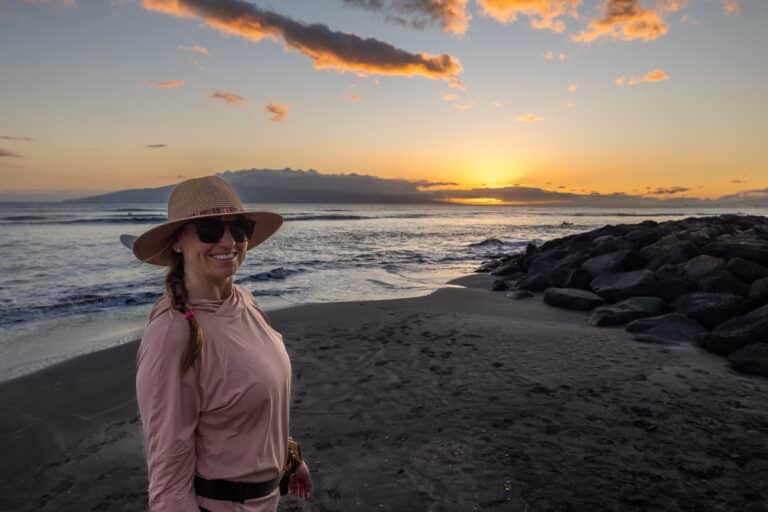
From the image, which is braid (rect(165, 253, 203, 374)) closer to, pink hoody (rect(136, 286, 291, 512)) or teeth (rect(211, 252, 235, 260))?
pink hoody (rect(136, 286, 291, 512))

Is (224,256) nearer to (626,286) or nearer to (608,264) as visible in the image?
(626,286)

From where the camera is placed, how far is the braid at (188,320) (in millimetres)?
1667

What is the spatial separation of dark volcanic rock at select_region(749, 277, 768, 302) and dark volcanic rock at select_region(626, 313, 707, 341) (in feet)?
3.91

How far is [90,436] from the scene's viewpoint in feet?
17.4

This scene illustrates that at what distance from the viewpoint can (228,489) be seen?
1.87m

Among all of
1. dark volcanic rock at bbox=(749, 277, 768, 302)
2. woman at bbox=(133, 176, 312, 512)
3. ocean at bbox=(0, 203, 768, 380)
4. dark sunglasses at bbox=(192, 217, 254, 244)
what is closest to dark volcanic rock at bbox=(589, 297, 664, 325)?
dark volcanic rock at bbox=(749, 277, 768, 302)

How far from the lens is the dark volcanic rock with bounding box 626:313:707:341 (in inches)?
321

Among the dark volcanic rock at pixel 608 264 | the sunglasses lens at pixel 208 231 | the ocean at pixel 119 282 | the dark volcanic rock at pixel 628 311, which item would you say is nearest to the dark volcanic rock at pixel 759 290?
the dark volcanic rock at pixel 628 311

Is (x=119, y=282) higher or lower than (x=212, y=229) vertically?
lower

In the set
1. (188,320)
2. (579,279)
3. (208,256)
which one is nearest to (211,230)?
(208,256)

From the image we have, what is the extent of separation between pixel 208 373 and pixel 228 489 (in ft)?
1.60

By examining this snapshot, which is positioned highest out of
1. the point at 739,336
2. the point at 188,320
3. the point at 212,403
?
the point at 188,320

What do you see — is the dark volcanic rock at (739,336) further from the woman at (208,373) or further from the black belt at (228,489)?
the black belt at (228,489)

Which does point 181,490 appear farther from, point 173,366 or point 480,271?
point 480,271
